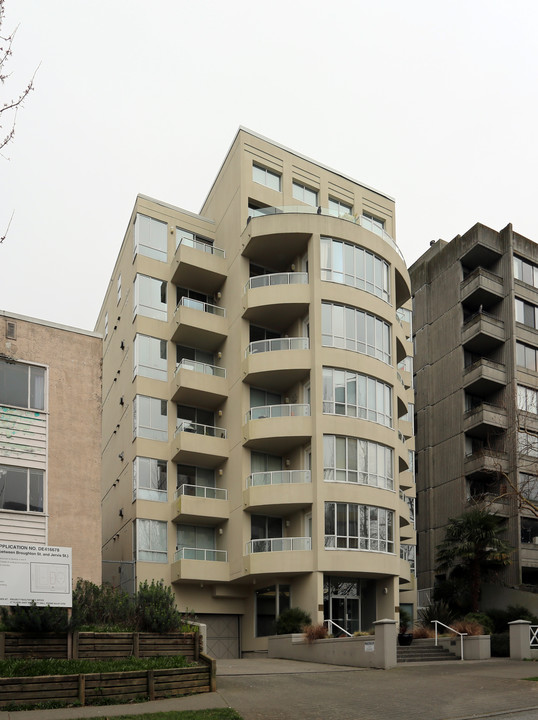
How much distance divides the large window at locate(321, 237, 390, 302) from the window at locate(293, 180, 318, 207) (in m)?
6.09

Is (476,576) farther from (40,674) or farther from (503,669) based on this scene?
(40,674)

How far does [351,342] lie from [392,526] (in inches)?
317

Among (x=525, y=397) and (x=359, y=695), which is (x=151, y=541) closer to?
(x=359, y=695)

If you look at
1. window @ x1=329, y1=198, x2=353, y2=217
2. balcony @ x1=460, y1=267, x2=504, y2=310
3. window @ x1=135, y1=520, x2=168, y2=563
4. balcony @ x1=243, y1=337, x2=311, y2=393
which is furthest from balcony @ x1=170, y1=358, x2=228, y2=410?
balcony @ x1=460, y1=267, x2=504, y2=310

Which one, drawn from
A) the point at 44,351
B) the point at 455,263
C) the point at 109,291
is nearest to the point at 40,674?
the point at 44,351

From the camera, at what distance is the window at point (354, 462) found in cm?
3438

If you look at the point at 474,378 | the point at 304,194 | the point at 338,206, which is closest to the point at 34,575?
the point at 304,194

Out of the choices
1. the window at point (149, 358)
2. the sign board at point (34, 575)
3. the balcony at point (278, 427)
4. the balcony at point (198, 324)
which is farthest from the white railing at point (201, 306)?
the sign board at point (34, 575)

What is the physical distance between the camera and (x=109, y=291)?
50.2m

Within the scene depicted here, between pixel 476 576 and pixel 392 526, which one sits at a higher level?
pixel 392 526

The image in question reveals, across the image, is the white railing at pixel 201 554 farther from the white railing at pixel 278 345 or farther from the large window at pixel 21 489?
the large window at pixel 21 489

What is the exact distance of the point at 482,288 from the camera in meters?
51.8

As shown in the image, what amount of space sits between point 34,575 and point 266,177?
27.4m

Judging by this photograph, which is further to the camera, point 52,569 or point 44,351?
point 44,351
